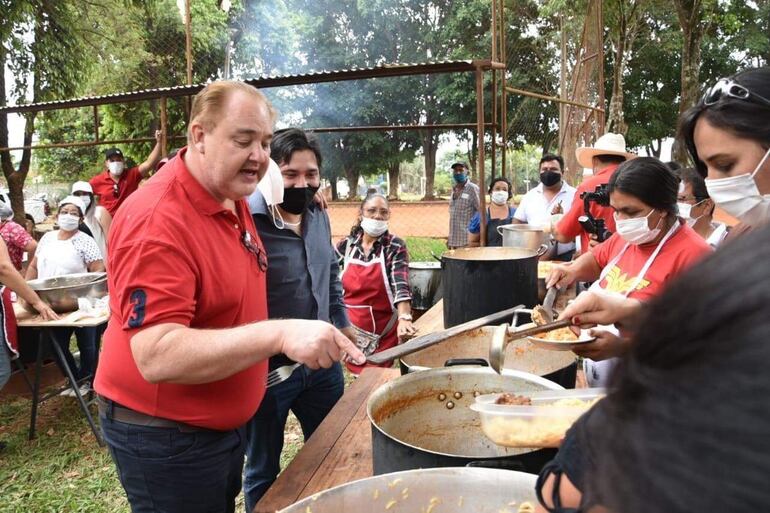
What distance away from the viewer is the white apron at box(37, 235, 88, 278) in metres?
5.05

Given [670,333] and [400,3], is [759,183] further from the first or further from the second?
[400,3]

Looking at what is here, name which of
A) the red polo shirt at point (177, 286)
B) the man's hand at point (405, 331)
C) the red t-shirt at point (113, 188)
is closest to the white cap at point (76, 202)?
the red t-shirt at point (113, 188)

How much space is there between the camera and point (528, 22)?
19.6m

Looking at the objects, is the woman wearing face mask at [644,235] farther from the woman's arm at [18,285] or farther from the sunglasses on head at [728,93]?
the woman's arm at [18,285]

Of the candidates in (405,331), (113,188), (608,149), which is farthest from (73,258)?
(608,149)

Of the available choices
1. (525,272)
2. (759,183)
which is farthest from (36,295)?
(759,183)

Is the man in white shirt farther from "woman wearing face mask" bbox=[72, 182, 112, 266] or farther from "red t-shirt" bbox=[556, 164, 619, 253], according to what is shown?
"woman wearing face mask" bbox=[72, 182, 112, 266]

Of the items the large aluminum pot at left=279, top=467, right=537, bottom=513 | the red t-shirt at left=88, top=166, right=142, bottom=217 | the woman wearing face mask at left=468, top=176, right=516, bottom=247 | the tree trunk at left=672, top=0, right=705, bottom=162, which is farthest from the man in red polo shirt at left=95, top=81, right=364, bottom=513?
the tree trunk at left=672, top=0, right=705, bottom=162

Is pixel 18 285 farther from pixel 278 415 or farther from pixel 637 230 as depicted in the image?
pixel 637 230

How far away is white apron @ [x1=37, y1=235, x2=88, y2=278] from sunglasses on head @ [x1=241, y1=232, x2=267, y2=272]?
4039 mm

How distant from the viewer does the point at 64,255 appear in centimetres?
508

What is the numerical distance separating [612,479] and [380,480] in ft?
2.52

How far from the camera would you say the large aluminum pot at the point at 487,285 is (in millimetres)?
2662

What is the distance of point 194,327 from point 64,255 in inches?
169
